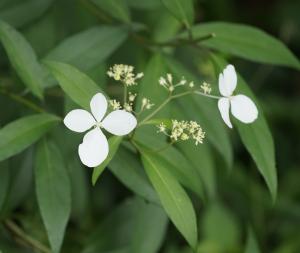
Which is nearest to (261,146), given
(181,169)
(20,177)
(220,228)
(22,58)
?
(181,169)

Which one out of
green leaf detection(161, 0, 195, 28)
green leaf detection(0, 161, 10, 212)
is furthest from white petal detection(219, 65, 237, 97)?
green leaf detection(0, 161, 10, 212)

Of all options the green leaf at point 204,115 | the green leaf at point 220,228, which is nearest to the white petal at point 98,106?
the green leaf at point 204,115

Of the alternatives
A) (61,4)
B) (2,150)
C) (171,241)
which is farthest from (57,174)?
(171,241)

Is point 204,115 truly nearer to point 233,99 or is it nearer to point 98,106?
point 233,99

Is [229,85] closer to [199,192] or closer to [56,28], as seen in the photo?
[199,192]

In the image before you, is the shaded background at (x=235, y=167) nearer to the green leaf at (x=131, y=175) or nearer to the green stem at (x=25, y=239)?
the green stem at (x=25, y=239)

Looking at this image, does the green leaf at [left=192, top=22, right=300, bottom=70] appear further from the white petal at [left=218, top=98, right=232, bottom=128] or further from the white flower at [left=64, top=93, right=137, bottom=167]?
the white flower at [left=64, top=93, right=137, bottom=167]
